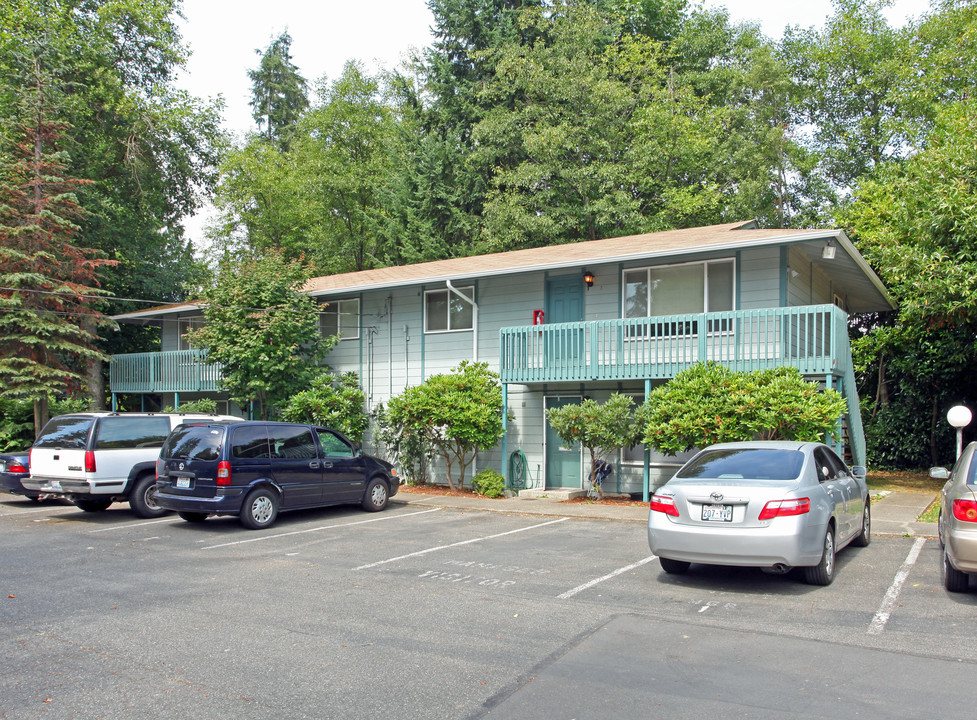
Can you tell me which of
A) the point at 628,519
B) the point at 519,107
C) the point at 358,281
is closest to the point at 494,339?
the point at 358,281

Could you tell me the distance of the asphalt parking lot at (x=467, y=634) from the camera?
4.81 m

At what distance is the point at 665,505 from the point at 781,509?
44.7 inches

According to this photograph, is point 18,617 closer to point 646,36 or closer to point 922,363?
point 922,363

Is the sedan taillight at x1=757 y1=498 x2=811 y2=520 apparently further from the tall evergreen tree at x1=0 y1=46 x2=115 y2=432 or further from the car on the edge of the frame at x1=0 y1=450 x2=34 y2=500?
the tall evergreen tree at x1=0 y1=46 x2=115 y2=432

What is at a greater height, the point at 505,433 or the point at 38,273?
the point at 38,273

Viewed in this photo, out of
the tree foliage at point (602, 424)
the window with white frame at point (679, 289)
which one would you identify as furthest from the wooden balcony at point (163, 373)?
the window with white frame at point (679, 289)

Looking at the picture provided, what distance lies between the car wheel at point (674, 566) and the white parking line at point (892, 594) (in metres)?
1.96

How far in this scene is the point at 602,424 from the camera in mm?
14633

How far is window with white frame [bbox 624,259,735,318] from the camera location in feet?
52.2

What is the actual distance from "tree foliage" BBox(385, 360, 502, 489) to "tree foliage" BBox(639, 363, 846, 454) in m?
3.86

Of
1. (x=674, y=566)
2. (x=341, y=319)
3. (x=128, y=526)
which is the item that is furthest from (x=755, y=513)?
(x=341, y=319)

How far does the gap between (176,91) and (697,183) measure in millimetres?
22372

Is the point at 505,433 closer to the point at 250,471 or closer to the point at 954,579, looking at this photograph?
the point at 250,471

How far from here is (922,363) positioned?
21.3 meters
